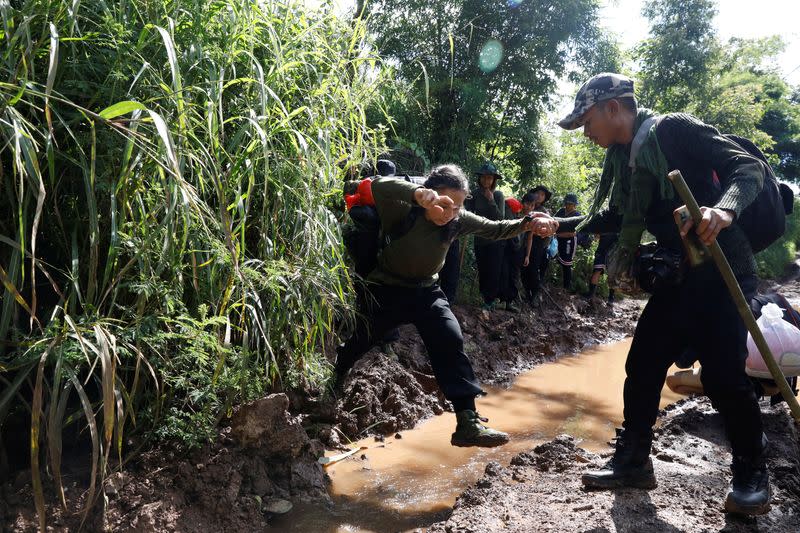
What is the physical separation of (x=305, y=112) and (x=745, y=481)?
2.54 metres

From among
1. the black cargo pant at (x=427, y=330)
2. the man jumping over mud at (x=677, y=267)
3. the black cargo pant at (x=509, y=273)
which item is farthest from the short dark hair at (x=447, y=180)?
the black cargo pant at (x=509, y=273)

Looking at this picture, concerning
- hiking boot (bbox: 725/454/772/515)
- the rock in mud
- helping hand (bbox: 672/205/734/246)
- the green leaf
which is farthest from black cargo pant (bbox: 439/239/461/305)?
the green leaf

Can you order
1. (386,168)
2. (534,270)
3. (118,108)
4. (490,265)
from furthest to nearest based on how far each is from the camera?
(534,270)
(490,265)
(386,168)
(118,108)

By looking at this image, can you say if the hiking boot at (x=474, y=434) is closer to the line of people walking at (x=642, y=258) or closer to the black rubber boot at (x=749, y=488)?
the line of people walking at (x=642, y=258)

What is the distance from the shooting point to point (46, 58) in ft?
7.41

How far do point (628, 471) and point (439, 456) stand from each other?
112 centimetres

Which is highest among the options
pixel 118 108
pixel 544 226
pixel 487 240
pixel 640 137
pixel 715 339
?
pixel 640 137

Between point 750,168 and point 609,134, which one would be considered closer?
point 750,168

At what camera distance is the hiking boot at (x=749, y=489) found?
7.80 ft

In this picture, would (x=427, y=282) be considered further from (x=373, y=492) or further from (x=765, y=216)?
(x=765, y=216)

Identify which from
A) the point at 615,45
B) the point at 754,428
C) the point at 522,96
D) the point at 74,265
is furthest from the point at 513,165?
the point at 74,265

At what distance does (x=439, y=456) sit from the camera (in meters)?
3.48

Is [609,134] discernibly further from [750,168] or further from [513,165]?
[513,165]

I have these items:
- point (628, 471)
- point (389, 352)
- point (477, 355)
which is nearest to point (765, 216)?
point (628, 471)
